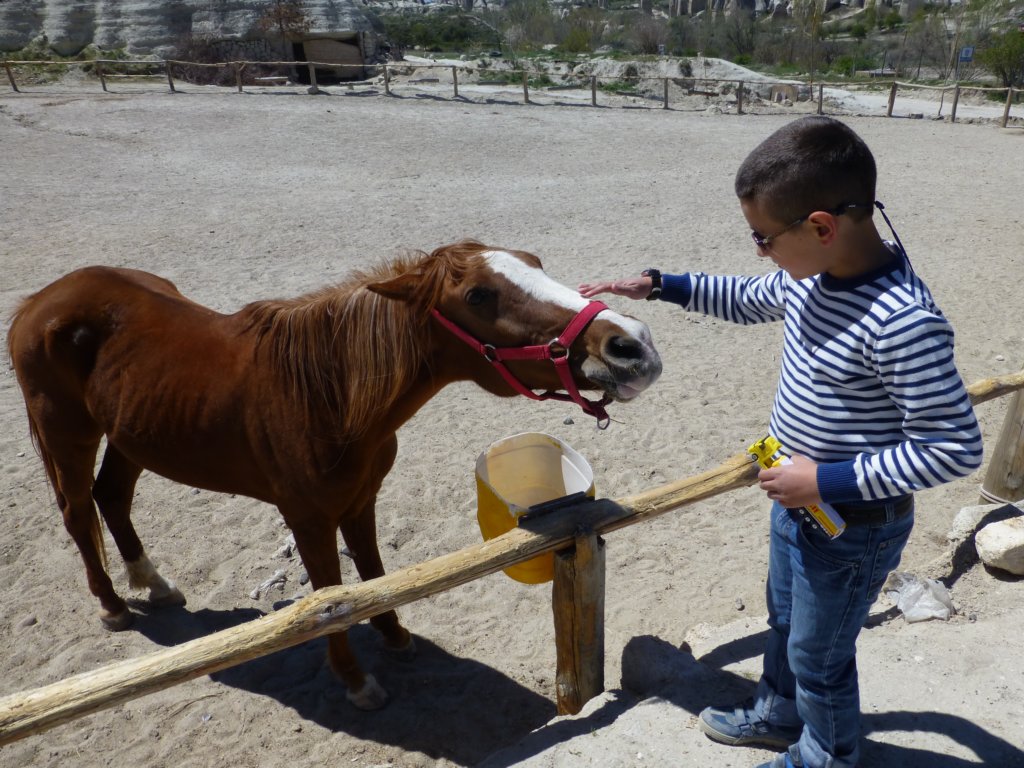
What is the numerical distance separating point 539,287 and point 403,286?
43cm

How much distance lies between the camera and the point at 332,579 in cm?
277

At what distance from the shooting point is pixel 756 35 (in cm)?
4903

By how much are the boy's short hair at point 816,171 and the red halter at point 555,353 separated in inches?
24.2

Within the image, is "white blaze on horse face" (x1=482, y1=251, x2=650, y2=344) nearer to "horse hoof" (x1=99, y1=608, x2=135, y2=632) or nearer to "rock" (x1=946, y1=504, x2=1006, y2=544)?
"rock" (x1=946, y1=504, x2=1006, y2=544)

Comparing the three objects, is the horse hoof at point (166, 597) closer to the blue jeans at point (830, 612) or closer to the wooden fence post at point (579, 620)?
the wooden fence post at point (579, 620)

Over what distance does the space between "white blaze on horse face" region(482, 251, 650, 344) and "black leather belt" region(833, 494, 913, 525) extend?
658mm

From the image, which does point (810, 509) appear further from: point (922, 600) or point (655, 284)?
point (922, 600)

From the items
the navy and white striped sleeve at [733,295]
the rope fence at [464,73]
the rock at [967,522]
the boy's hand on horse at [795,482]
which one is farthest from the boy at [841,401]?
the rope fence at [464,73]

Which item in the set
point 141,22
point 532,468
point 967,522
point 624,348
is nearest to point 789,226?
point 624,348

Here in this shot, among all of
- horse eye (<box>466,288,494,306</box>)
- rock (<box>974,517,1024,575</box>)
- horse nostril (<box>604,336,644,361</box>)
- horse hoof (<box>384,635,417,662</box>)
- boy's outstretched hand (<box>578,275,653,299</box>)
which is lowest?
horse hoof (<box>384,635,417,662</box>)

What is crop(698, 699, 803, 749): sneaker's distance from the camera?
2.15 metres

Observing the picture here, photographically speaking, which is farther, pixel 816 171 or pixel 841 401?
pixel 841 401

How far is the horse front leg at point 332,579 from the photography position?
2672mm

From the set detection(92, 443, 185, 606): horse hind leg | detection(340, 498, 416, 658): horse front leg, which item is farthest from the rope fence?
detection(340, 498, 416, 658): horse front leg
